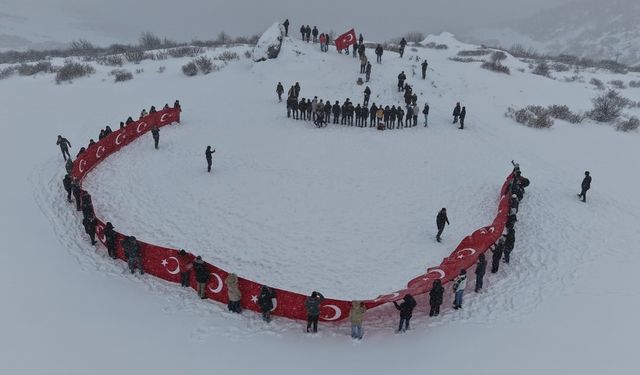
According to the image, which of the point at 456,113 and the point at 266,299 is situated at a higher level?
the point at 456,113

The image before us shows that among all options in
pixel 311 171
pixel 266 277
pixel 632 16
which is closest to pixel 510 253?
pixel 266 277

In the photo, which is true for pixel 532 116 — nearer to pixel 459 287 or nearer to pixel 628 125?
pixel 628 125

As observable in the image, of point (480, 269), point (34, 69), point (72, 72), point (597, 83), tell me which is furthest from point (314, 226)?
point (34, 69)

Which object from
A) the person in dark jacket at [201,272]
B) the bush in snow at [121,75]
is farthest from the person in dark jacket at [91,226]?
the bush in snow at [121,75]

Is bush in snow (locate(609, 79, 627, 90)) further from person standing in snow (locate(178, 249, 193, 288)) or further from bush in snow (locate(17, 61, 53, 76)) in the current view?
bush in snow (locate(17, 61, 53, 76))

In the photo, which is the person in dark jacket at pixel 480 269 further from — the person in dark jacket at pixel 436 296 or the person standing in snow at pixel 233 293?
the person standing in snow at pixel 233 293

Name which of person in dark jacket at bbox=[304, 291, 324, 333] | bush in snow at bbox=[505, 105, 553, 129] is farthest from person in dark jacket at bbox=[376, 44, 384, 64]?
person in dark jacket at bbox=[304, 291, 324, 333]
